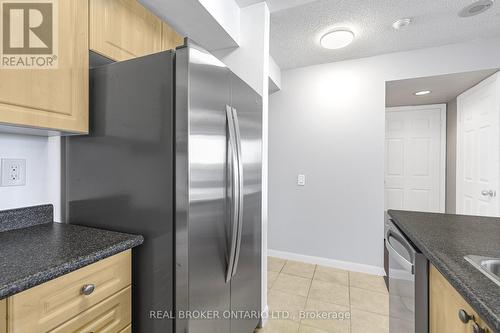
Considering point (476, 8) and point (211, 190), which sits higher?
point (476, 8)

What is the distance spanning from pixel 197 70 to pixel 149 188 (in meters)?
0.54

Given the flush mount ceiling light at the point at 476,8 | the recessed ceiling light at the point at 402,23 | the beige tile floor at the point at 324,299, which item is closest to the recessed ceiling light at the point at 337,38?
the recessed ceiling light at the point at 402,23

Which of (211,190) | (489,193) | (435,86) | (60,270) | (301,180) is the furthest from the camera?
(301,180)

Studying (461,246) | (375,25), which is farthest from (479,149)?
(461,246)

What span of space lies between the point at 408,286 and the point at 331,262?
6.22 ft

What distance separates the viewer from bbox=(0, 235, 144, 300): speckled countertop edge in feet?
2.03

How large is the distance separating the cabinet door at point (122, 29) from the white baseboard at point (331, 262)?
2.67 m

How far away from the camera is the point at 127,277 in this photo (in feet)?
3.29

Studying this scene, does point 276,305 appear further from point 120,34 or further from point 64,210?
point 120,34

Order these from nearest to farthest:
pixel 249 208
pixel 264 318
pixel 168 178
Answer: pixel 168 178
pixel 249 208
pixel 264 318

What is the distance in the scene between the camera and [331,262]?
9.46 feet

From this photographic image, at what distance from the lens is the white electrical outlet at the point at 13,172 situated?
1072 millimetres

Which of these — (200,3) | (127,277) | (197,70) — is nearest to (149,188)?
(127,277)

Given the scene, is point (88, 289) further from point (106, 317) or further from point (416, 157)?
point (416, 157)
